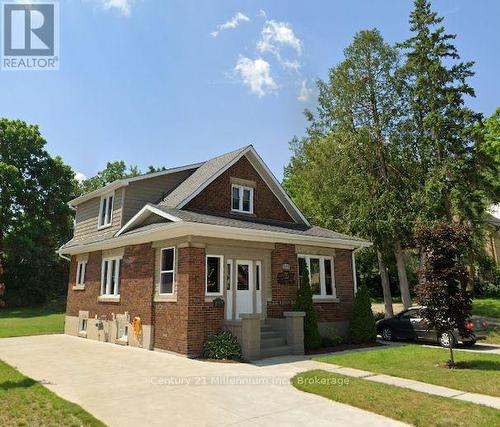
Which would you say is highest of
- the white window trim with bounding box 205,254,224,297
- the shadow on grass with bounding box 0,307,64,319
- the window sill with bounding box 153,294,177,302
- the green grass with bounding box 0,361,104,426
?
the white window trim with bounding box 205,254,224,297

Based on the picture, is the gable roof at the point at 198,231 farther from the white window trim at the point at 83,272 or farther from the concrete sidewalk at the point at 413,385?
the concrete sidewalk at the point at 413,385

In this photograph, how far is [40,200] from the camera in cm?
4131

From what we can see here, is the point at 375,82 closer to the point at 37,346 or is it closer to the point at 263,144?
the point at 263,144

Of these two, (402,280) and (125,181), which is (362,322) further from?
(125,181)

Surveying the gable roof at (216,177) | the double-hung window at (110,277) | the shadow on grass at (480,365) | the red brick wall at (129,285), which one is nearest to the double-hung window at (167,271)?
the red brick wall at (129,285)

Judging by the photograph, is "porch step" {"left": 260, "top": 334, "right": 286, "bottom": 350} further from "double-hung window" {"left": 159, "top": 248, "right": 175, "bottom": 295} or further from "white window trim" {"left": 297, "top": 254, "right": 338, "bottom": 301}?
"double-hung window" {"left": 159, "top": 248, "right": 175, "bottom": 295}

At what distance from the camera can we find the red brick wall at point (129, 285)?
14812mm

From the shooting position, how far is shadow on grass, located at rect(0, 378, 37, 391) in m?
8.45

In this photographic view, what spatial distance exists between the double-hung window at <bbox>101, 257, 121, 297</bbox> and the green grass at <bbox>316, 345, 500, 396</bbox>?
9.40 metres

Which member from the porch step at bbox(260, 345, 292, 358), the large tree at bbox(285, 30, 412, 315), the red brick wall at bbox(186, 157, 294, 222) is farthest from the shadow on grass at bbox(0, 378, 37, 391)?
the large tree at bbox(285, 30, 412, 315)

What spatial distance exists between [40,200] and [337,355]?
1485 inches

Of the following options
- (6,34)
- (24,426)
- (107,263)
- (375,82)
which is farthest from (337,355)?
(375,82)

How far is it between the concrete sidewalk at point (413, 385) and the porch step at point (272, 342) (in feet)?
6.39

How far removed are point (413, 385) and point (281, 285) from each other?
274 inches
